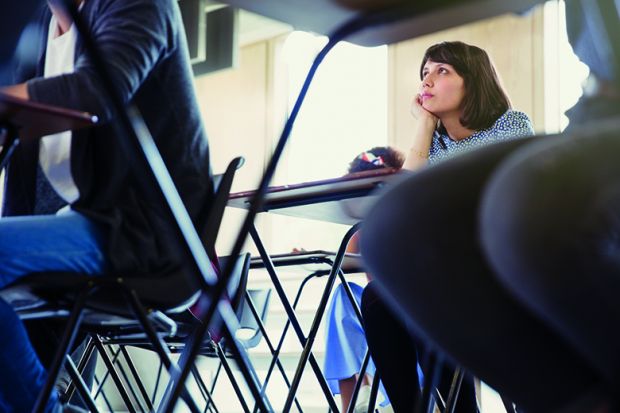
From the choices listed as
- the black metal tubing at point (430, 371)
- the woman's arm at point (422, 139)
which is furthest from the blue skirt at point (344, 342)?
the black metal tubing at point (430, 371)

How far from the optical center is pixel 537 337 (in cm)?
48

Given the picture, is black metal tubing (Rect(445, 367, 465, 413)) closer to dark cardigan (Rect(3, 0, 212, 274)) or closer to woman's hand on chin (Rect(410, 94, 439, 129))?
dark cardigan (Rect(3, 0, 212, 274))

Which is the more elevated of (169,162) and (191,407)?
(169,162)

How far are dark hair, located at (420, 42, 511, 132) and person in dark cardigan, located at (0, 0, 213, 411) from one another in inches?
47.1

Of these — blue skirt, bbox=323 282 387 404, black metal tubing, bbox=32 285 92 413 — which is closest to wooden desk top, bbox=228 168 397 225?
black metal tubing, bbox=32 285 92 413

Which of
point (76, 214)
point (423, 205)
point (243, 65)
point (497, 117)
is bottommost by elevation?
point (423, 205)

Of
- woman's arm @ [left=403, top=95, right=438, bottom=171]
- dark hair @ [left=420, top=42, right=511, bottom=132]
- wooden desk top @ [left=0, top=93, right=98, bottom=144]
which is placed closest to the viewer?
wooden desk top @ [left=0, top=93, right=98, bottom=144]

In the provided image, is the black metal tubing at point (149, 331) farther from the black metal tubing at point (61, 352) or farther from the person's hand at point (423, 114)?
the person's hand at point (423, 114)

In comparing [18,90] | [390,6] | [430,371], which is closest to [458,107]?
[18,90]

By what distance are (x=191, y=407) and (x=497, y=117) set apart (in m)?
1.56

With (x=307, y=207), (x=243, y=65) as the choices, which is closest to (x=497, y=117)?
(x=307, y=207)

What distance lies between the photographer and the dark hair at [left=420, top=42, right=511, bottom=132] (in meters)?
2.38

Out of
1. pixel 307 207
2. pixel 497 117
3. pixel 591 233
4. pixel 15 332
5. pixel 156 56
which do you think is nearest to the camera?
pixel 591 233

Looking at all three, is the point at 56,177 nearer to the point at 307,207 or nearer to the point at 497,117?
the point at 307,207
